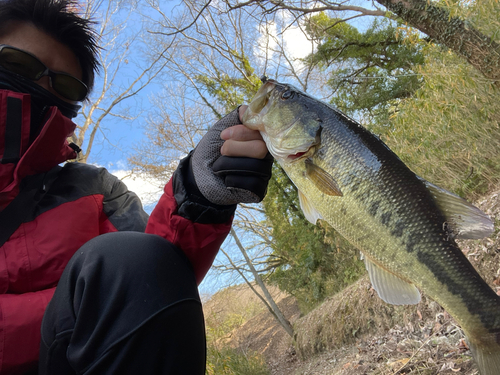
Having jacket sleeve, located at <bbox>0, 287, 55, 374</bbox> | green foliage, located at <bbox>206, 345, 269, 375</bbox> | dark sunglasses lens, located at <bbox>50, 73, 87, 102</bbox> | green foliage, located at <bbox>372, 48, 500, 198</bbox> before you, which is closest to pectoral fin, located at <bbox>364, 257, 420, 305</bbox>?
jacket sleeve, located at <bbox>0, 287, 55, 374</bbox>

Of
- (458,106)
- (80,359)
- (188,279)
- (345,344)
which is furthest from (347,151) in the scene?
(345,344)

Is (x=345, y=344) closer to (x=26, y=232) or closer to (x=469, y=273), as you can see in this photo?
(x=469, y=273)

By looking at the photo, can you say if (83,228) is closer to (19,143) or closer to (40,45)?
(19,143)

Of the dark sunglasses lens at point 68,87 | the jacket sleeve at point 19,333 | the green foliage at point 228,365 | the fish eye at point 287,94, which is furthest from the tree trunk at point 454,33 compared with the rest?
the green foliage at point 228,365

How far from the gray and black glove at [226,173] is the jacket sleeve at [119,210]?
821 mm

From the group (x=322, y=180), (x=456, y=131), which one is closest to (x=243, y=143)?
(x=322, y=180)

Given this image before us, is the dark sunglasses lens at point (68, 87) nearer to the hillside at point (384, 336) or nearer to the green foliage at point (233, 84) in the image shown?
the hillside at point (384, 336)

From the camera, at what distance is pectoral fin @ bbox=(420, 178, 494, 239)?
3.94ft

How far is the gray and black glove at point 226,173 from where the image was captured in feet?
4.56

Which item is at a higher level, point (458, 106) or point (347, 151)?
point (458, 106)

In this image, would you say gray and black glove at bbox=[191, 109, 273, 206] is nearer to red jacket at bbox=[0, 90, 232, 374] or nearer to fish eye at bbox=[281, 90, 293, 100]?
red jacket at bbox=[0, 90, 232, 374]

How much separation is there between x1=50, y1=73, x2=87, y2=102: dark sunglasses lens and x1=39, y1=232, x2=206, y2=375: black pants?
1.39m

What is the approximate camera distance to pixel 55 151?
185cm

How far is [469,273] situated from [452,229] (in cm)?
18
